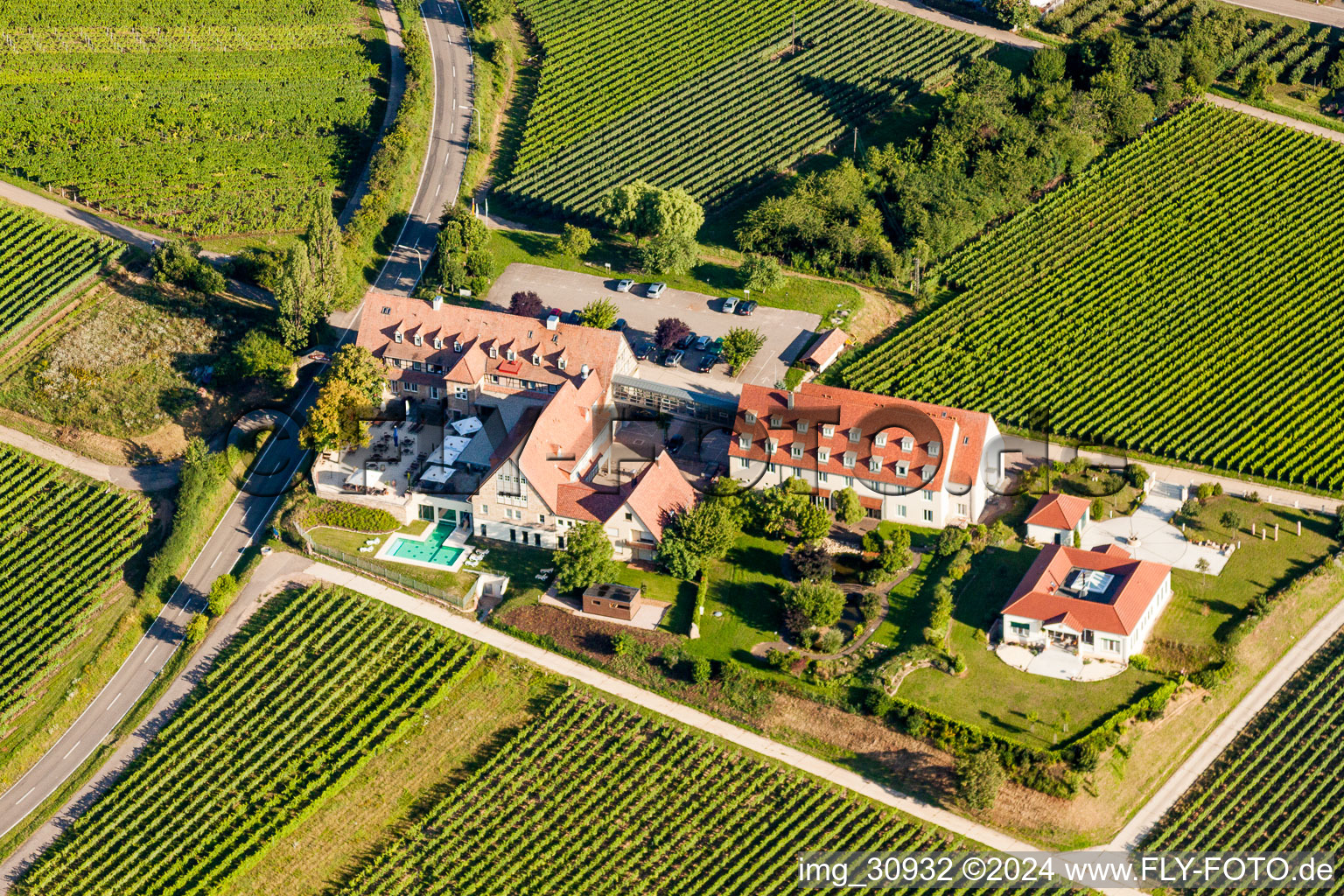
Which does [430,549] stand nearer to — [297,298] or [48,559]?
[297,298]

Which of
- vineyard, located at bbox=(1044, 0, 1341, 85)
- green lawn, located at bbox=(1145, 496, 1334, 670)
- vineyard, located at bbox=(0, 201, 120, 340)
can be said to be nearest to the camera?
green lawn, located at bbox=(1145, 496, 1334, 670)

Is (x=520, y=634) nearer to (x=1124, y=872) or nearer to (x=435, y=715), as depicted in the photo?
(x=435, y=715)

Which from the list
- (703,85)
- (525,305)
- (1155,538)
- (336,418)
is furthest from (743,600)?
(703,85)

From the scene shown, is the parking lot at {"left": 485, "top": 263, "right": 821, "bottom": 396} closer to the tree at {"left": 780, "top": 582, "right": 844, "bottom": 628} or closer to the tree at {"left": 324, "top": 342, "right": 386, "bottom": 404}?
the tree at {"left": 324, "top": 342, "right": 386, "bottom": 404}

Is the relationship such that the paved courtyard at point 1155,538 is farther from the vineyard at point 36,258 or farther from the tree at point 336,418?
the vineyard at point 36,258

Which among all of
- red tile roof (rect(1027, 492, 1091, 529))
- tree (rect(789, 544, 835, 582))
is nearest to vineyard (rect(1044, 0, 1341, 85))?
red tile roof (rect(1027, 492, 1091, 529))

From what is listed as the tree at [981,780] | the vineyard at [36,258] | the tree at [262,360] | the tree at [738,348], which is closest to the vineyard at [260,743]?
the tree at [262,360]
